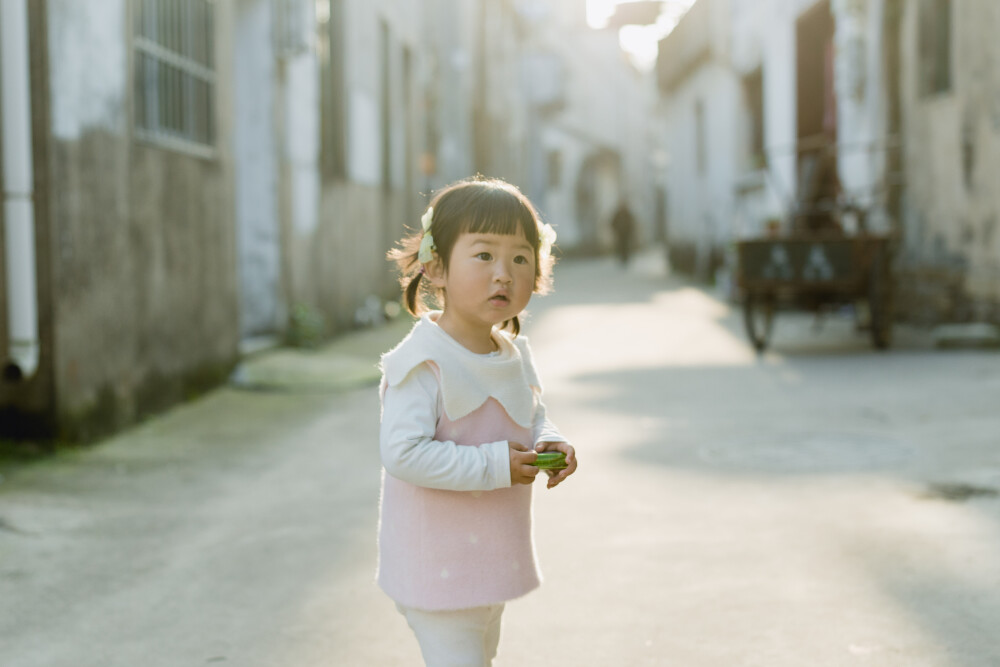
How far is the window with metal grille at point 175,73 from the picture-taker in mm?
6852

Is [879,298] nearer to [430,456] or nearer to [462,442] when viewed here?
[462,442]

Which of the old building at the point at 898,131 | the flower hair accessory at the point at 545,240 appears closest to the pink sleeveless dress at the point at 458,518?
the flower hair accessory at the point at 545,240

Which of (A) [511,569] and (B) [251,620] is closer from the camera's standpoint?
(A) [511,569]

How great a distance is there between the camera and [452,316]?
2332 mm

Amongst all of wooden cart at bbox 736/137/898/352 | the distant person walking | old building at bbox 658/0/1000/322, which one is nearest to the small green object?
wooden cart at bbox 736/137/898/352

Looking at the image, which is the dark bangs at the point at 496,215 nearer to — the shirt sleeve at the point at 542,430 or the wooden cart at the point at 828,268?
the shirt sleeve at the point at 542,430

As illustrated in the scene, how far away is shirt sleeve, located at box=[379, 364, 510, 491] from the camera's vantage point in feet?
7.11

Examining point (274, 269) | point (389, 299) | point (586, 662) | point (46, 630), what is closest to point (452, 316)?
point (586, 662)

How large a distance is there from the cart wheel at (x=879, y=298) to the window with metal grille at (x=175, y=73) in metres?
5.00

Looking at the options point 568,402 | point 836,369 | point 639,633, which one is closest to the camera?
point 639,633

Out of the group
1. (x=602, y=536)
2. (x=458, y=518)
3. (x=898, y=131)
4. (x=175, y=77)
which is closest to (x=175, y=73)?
(x=175, y=77)

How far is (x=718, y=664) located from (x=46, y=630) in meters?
1.71

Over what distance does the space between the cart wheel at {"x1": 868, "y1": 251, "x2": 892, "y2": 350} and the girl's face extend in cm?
760

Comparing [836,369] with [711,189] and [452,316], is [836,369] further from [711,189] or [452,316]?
[711,189]
